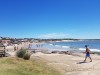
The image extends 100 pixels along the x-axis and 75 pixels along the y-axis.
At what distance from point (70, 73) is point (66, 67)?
2619 millimetres

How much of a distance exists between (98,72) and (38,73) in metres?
5.23

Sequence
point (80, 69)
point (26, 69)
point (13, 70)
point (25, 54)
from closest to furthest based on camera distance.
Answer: point (13, 70), point (26, 69), point (80, 69), point (25, 54)

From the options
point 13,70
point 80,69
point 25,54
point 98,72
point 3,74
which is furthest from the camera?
point 25,54

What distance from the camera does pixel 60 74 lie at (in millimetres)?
19234

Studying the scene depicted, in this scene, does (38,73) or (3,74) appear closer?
(3,74)

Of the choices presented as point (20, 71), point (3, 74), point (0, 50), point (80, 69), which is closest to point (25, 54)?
point (0, 50)

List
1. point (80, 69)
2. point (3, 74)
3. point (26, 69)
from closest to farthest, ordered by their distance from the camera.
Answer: point (3, 74) → point (26, 69) → point (80, 69)

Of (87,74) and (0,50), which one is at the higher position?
(0,50)

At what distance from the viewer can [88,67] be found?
22641 millimetres

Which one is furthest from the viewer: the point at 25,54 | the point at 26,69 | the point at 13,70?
the point at 25,54

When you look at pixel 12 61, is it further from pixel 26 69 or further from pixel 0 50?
pixel 0 50

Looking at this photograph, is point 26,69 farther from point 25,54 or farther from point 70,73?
point 25,54

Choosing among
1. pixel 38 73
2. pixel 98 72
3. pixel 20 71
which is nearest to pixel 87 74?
pixel 98 72

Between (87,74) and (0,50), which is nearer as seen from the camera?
(87,74)
